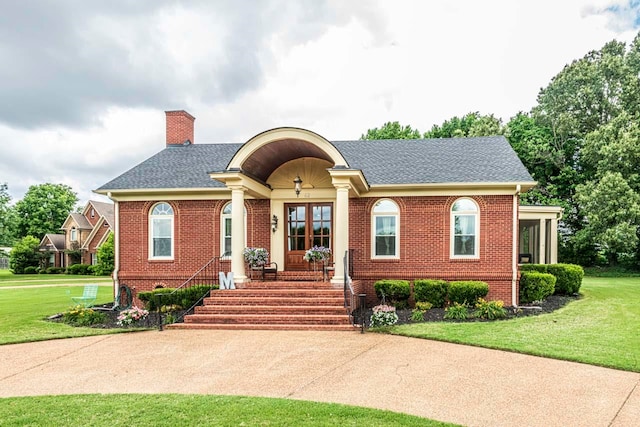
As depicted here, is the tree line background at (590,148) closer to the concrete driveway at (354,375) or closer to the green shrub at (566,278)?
the green shrub at (566,278)

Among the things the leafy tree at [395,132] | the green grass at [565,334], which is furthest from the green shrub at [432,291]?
the leafy tree at [395,132]

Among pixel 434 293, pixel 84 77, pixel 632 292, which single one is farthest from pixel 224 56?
pixel 632 292

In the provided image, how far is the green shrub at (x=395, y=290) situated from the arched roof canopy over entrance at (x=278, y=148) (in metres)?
3.50

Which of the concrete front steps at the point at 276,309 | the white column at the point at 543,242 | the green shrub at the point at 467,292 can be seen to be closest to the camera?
the concrete front steps at the point at 276,309

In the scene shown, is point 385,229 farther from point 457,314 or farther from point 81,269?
point 81,269

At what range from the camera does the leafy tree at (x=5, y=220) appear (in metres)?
43.0

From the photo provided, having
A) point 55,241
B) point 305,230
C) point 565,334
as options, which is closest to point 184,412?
point 565,334

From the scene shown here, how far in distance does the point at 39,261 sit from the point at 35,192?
53.7 ft

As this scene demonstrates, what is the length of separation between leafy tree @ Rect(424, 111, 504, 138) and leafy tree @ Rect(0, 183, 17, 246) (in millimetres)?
40797

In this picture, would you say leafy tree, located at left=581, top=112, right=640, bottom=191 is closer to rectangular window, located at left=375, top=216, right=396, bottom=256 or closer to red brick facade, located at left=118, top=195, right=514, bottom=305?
red brick facade, located at left=118, top=195, right=514, bottom=305

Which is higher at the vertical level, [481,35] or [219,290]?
[481,35]

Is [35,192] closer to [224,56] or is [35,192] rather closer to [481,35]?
[224,56]

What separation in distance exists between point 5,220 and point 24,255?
3.83 m

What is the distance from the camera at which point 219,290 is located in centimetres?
1122
